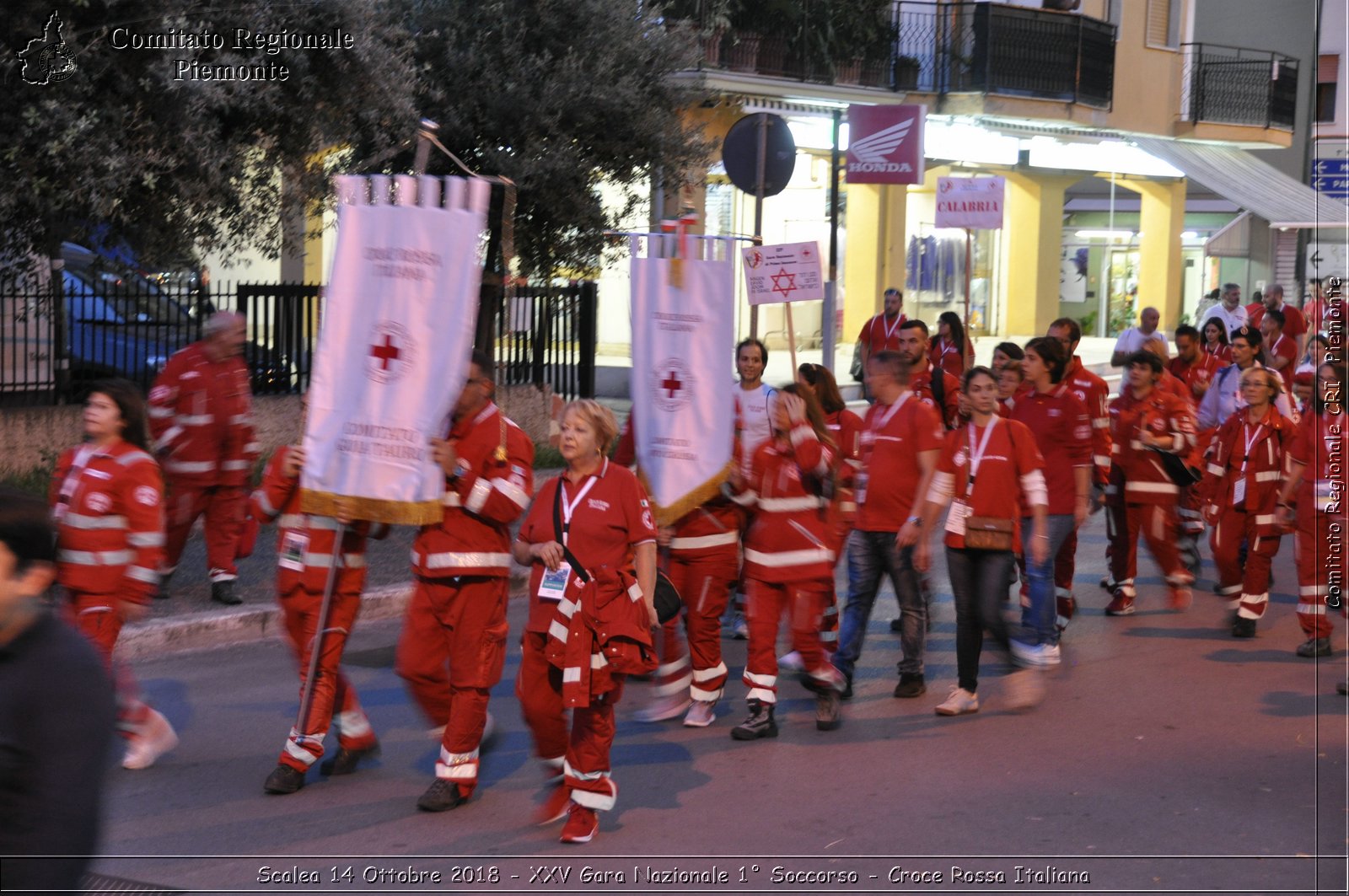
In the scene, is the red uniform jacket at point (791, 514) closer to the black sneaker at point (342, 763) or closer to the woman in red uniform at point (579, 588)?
the woman in red uniform at point (579, 588)

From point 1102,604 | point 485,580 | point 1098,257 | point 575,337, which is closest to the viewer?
point 485,580

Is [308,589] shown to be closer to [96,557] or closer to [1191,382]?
[96,557]

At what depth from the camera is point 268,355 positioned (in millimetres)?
14422

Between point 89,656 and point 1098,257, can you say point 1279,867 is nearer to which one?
point 89,656

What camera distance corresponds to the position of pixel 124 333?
13508 mm

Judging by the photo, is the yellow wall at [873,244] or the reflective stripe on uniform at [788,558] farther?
the yellow wall at [873,244]

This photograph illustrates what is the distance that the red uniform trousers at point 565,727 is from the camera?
5551mm

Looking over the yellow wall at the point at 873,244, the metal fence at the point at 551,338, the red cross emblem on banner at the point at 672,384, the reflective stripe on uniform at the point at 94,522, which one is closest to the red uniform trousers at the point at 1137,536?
the red cross emblem on banner at the point at 672,384

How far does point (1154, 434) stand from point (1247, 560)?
3.20 feet

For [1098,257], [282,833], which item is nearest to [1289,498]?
[282,833]

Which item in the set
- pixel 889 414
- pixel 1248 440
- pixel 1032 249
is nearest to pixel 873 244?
pixel 1032 249

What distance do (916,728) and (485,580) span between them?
2.48m

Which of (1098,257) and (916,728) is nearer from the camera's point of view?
(916,728)

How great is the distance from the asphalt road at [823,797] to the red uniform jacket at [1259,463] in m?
1.31
